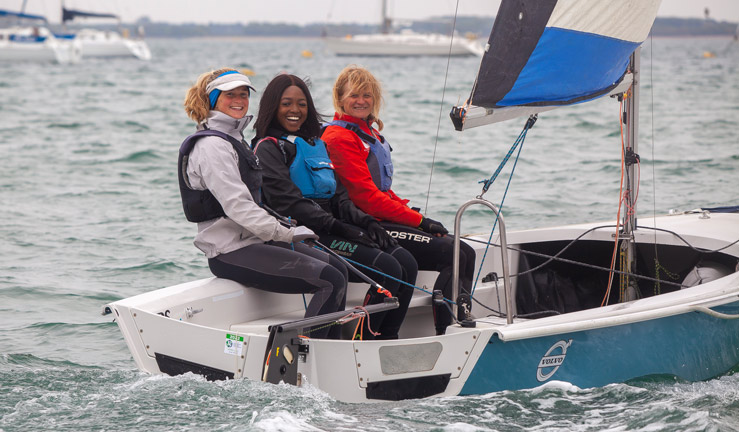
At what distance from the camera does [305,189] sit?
3.75 metres

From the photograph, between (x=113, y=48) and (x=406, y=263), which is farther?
(x=113, y=48)

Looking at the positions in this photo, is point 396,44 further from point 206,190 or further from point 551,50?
point 206,190

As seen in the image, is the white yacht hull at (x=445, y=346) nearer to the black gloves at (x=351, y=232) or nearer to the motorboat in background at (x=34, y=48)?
the black gloves at (x=351, y=232)

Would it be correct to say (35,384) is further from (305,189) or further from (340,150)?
(340,150)

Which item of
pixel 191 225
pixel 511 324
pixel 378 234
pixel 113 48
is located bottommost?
pixel 191 225

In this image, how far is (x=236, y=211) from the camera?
11.1ft

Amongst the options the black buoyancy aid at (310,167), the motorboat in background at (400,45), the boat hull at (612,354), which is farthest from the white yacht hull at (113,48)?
the boat hull at (612,354)

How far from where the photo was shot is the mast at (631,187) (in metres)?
4.20

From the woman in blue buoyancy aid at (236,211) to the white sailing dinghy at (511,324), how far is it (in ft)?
0.61

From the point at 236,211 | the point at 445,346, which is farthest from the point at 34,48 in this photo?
the point at 445,346

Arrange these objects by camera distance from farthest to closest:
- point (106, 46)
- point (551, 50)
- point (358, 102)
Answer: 1. point (106, 46)
2. point (358, 102)
3. point (551, 50)

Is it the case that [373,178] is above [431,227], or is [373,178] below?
above

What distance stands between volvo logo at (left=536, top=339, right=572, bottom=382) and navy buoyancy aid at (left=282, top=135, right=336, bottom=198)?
1.10m

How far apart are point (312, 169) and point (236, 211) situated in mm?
451
